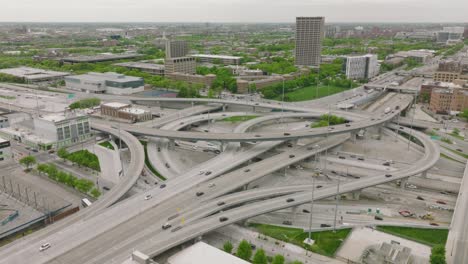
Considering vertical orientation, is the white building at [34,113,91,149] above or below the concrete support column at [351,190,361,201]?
above

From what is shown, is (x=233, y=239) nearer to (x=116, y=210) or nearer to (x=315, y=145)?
(x=116, y=210)

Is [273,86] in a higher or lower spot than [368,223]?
higher

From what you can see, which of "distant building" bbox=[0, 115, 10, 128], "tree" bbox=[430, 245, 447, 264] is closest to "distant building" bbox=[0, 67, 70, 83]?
"distant building" bbox=[0, 115, 10, 128]

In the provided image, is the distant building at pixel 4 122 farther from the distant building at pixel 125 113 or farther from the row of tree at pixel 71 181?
the row of tree at pixel 71 181

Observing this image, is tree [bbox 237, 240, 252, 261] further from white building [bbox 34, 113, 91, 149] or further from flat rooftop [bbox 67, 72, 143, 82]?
flat rooftop [bbox 67, 72, 143, 82]

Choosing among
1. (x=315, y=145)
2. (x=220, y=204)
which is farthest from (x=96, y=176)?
(x=315, y=145)

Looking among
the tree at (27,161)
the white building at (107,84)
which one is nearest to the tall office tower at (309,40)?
the white building at (107,84)

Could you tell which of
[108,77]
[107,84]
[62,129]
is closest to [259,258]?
[62,129]
